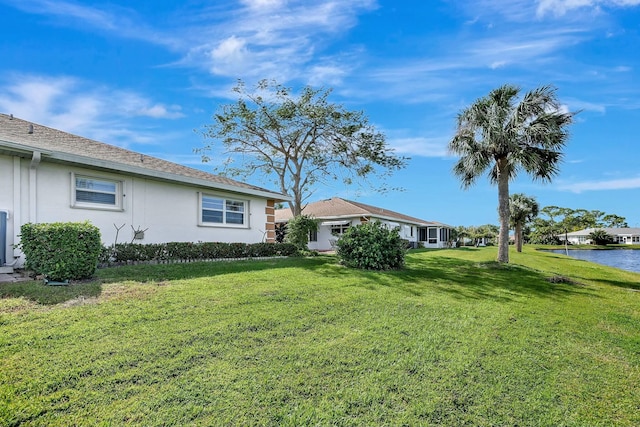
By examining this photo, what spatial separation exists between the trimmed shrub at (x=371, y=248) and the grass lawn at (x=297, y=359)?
373cm

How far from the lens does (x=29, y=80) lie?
10.6 metres

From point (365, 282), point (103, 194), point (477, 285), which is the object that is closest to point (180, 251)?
point (103, 194)

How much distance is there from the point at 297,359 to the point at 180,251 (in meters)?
8.27

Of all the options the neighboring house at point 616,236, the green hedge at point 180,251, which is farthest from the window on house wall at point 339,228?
the neighboring house at point 616,236

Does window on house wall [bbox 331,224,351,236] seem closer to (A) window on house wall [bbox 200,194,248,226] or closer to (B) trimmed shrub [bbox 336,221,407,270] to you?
(A) window on house wall [bbox 200,194,248,226]

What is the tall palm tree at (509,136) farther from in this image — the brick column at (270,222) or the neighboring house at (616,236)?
the neighboring house at (616,236)

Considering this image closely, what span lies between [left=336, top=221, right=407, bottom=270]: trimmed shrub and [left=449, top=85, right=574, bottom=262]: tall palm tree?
7736mm

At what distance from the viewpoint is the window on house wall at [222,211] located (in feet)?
44.5

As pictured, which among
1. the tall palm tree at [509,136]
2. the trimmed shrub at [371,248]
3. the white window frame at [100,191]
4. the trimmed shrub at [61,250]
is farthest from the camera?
the tall palm tree at [509,136]

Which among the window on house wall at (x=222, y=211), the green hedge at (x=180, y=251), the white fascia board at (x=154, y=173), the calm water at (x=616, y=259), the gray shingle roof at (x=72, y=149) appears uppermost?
the gray shingle roof at (x=72, y=149)

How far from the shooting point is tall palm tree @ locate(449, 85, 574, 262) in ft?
50.8

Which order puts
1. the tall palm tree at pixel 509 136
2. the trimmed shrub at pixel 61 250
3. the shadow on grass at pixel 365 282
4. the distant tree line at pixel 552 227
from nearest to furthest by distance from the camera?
the shadow on grass at pixel 365 282 < the trimmed shrub at pixel 61 250 < the tall palm tree at pixel 509 136 < the distant tree line at pixel 552 227

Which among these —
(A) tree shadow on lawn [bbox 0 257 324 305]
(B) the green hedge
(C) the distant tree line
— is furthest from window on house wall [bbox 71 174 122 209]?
(C) the distant tree line

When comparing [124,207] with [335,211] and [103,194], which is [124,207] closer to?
[103,194]
